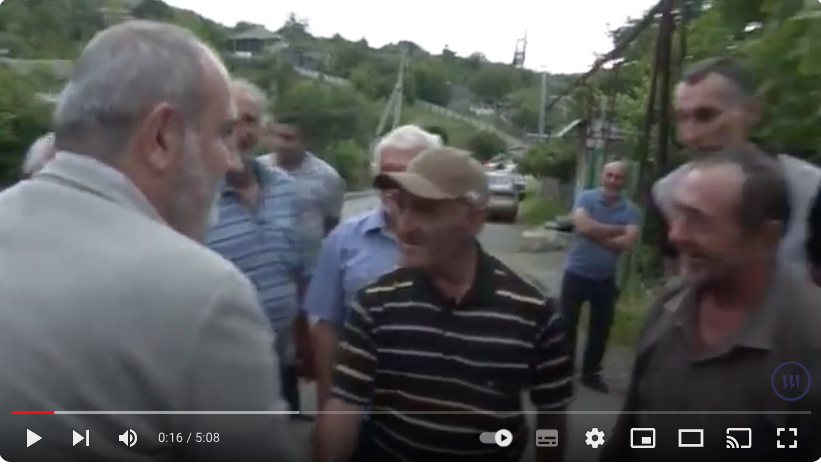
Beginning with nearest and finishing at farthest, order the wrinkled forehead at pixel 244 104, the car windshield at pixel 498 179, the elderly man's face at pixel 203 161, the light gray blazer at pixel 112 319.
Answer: the light gray blazer at pixel 112 319, the elderly man's face at pixel 203 161, the wrinkled forehead at pixel 244 104, the car windshield at pixel 498 179

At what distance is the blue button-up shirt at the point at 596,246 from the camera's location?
1.47 m

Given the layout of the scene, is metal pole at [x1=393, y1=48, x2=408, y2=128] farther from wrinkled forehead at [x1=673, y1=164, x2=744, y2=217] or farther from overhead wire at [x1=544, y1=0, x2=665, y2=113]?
wrinkled forehead at [x1=673, y1=164, x2=744, y2=217]

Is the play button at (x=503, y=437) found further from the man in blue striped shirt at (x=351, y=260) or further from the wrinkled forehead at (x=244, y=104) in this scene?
the wrinkled forehead at (x=244, y=104)

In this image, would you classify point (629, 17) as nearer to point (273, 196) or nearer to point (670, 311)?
point (670, 311)

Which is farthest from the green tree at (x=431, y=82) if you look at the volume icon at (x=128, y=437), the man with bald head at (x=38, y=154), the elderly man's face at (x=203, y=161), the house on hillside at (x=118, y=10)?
the volume icon at (x=128, y=437)

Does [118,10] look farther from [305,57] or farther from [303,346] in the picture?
[303,346]

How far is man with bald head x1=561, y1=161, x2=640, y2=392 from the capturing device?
4.79ft

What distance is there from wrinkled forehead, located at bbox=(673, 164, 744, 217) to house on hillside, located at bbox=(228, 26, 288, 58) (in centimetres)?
65

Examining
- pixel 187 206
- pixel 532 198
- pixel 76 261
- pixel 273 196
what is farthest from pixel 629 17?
pixel 76 261

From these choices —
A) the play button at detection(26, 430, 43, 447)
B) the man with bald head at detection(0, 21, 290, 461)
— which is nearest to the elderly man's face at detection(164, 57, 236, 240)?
the man with bald head at detection(0, 21, 290, 461)

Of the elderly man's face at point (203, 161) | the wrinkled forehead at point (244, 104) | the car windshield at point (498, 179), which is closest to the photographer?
the elderly man's face at point (203, 161)

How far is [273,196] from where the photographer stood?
1.46 metres

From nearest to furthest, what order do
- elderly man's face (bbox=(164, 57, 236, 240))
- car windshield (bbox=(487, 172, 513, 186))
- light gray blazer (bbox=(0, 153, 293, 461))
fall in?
light gray blazer (bbox=(0, 153, 293, 461)), elderly man's face (bbox=(164, 57, 236, 240)), car windshield (bbox=(487, 172, 513, 186))

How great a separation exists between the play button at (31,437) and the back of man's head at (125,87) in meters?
0.37
